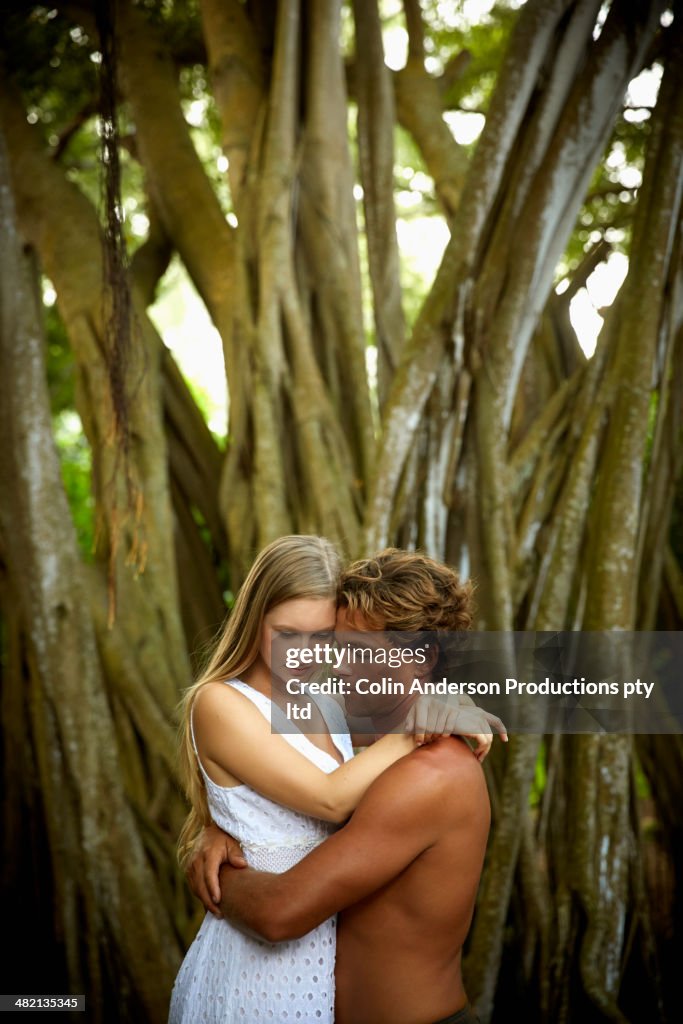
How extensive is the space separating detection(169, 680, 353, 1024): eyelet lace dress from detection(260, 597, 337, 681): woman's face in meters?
0.06

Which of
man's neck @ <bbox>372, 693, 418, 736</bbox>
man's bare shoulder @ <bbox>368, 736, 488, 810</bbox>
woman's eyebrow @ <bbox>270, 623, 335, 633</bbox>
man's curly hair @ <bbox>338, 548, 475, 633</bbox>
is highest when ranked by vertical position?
man's curly hair @ <bbox>338, 548, 475, 633</bbox>

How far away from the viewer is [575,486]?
302cm

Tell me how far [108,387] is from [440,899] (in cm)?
203

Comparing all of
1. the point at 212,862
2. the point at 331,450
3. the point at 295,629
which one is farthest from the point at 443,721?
the point at 331,450

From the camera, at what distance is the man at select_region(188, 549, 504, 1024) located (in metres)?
1.41

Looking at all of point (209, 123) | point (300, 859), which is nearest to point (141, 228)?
point (209, 123)

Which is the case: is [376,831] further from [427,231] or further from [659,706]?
[427,231]

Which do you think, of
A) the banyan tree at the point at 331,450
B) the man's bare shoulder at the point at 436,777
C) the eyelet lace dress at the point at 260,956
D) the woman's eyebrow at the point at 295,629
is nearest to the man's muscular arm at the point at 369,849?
the man's bare shoulder at the point at 436,777

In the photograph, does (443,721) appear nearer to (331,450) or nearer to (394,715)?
(394,715)

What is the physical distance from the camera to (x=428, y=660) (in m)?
1.58

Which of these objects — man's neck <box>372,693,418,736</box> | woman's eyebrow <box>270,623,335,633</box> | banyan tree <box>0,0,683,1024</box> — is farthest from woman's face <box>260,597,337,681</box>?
banyan tree <box>0,0,683,1024</box>

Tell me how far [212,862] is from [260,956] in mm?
164

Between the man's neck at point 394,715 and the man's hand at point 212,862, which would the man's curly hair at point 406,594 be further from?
the man's hand at point 212,862

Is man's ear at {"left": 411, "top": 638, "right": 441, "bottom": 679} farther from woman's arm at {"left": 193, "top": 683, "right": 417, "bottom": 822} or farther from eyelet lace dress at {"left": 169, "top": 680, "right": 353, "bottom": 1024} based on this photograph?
eyelet lace dress at {"left": 169, "top": 680, "right": 353, "bottom": 1024}
